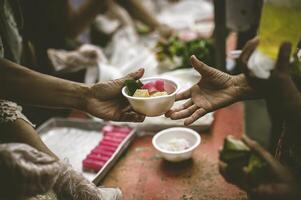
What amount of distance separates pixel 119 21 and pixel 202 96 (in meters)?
2.77

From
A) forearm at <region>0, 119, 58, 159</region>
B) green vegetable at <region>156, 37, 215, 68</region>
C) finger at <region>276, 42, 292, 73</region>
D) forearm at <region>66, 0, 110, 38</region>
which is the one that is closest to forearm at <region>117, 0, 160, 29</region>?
forearm at <region>66, 0, 110, 38</region>

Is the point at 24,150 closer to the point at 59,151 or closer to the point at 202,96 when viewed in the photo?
the point at 202,96

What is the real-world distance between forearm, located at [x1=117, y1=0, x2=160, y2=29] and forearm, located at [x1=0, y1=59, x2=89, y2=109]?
2.72 meters

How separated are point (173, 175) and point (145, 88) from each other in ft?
2.11

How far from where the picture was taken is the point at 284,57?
1.50m

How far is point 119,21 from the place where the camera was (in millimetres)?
4680

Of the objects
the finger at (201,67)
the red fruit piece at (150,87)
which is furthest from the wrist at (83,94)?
the finger at (201,67)

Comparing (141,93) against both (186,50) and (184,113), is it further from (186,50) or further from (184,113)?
(186,50)

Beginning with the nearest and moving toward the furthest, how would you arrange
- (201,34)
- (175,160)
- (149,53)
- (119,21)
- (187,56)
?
(175,160) < (187,56) < (149,53) < (201,34) < (119,21)

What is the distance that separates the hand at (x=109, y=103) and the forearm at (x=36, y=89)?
57 mm

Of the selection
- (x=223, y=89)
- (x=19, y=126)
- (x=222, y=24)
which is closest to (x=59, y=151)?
(x=19, y=126)

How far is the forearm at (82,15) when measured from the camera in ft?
13.4

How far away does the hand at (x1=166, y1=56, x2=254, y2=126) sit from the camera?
82.6 inches

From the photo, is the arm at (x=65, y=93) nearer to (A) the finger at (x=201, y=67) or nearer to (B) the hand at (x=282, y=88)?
(A) the finger at (x=201, y=67)
